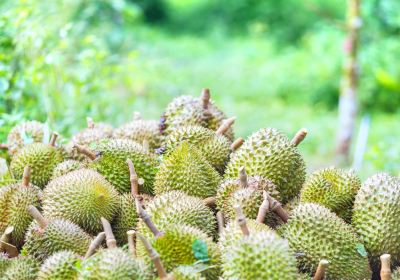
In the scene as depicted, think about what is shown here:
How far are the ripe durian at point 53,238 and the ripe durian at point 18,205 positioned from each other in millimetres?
120

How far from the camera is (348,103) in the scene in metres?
6.29

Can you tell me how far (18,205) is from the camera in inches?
78.4

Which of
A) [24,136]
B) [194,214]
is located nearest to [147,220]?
[194,214]

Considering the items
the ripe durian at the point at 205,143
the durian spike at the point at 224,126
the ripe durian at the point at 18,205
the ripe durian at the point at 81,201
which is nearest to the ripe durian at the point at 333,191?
the ripe durian at the point at 205,143

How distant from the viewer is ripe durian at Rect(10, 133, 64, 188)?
2.25 m

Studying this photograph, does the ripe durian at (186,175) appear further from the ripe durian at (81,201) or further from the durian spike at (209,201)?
the ripe durian at (81,201)

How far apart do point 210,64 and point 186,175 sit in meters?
10.3

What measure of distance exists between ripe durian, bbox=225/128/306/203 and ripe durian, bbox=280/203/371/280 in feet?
0.71

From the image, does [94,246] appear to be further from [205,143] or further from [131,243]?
[205,143]

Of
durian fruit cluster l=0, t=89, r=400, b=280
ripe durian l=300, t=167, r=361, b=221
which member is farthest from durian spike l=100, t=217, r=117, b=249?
ripe durian l=300, t=167, r=361, b=221

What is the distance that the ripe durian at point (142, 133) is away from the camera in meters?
2.47

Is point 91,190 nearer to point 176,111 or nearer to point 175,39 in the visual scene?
point 176,111

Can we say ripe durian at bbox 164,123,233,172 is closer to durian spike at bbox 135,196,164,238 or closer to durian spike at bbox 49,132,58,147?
durian spike at bbox 49,132,58,147

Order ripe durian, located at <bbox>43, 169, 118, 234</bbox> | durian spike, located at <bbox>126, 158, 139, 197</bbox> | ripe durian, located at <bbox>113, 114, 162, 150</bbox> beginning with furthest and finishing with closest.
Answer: ripe durian, located at <bbox>113, 114, 162, 150</bbox> < durian spike, located at <bbox>126, 158, 139, 197</bbox> < ripe durian, located at <bbox>43, 169, 118, 234</bbox>
